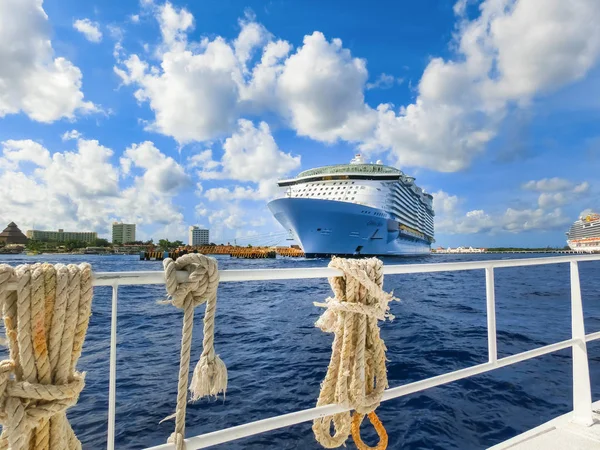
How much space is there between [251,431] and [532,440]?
161 centimetres

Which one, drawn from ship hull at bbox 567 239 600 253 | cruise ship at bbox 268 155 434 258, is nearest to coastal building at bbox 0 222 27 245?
cruise ship at bbox 268 155 434 258

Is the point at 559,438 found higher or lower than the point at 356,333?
lower

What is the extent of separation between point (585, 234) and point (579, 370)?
263ft

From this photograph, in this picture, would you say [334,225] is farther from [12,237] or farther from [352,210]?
[12,237]

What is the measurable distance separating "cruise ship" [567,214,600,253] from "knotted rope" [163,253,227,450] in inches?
2842

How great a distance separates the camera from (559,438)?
184cm

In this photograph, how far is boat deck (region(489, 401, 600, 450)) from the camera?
5.70 ft

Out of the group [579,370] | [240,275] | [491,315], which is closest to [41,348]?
[240,275]

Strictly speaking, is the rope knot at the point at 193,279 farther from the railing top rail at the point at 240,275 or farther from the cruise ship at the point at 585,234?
the cruise ship at the point at 585,234

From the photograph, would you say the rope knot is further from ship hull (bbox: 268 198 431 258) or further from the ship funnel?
the ship funnel

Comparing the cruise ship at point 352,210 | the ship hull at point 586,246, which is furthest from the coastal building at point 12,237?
the ship hull at point 586,246

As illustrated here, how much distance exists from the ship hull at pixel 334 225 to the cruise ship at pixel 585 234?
46687 mm

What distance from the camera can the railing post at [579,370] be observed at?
2.04 m

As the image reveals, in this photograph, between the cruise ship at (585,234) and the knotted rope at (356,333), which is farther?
the cruise ship at (585,234)
